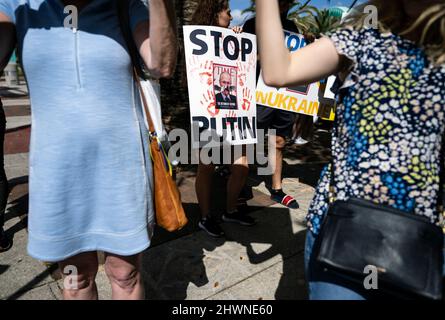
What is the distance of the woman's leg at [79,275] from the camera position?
1522mm

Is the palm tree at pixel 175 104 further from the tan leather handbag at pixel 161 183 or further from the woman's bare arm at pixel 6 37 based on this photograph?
the woman's bare arm at pixel 6 37

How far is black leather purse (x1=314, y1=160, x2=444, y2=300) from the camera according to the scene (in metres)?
1.06

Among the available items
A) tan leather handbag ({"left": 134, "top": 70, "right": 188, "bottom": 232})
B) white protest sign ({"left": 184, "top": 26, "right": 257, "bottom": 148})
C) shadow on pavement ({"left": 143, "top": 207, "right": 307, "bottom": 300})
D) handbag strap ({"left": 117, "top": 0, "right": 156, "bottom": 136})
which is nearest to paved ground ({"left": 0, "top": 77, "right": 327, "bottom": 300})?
shadow on pavement ({"left": 143, "top": 207, "right": 307, "bottom": 300})

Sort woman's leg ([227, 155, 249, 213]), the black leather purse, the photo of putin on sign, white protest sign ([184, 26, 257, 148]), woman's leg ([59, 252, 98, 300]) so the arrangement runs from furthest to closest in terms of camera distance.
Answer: woman's leg ([227, 155, 249, 213]) < the photo of putin on sign < white protest sign ([184, 26, 257, 148]) < woman's leg ([59, 252, 98, 300]) < the black leather purse

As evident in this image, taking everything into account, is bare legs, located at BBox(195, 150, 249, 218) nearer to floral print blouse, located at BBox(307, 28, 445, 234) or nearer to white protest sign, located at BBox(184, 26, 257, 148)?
white protest sign, located at BBox(184, 26, 257, 148)

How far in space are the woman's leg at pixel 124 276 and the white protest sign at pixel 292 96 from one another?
2616 mm

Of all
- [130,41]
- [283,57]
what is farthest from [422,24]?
[130,41]

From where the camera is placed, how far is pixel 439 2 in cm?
117

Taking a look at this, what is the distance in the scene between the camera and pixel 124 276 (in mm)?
1566

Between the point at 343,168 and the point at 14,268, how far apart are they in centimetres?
265

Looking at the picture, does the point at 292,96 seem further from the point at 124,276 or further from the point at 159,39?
the point at 124,276

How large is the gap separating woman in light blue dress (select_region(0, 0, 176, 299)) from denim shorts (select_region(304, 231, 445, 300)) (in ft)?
2.36

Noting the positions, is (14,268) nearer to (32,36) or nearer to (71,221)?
(71,221)
